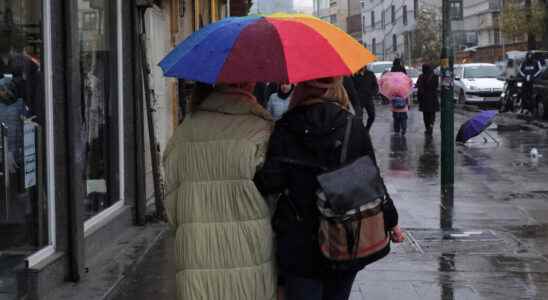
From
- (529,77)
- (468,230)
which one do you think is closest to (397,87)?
(529,77)

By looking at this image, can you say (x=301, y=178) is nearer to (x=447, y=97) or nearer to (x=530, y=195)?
(x=447, y=97)

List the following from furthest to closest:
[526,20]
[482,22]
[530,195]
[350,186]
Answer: [482,22]
[526,20]
[530,195]
[350,186]

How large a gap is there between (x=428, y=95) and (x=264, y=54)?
17146 mm

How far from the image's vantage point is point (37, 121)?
653 centimetres

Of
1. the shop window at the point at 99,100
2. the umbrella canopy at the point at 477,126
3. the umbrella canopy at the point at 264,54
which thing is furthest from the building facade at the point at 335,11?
the umbrella canopy at the point at 264,54

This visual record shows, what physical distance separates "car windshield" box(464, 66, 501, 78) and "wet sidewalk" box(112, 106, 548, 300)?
57.7ft

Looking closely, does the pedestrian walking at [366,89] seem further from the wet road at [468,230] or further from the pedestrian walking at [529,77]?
the pedestrian walking at [529,77]

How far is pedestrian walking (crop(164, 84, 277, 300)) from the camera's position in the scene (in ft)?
12.4

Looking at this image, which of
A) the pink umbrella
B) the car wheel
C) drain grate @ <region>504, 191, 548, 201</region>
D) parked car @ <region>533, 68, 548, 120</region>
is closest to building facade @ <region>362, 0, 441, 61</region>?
the car wheel

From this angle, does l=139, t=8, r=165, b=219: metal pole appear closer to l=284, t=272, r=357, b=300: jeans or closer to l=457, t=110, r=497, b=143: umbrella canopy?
l=284, t=272, r=357, b=300: jeans

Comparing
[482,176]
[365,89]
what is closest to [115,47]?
[482,176]

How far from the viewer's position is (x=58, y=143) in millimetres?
6746

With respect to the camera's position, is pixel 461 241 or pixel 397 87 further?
pixel 397 87

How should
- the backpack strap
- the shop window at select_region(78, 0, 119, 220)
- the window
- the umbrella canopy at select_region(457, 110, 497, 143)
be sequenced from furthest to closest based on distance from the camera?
the umbrella canopy at select_region(457, 110, 497, 143) < the window < the shop window at select_region(78, 0, 119, 220) < the backpack strap
